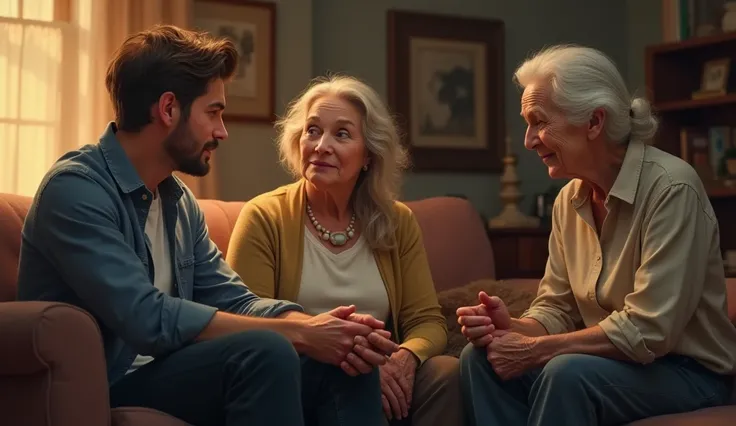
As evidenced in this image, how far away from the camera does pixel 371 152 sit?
2.56 m

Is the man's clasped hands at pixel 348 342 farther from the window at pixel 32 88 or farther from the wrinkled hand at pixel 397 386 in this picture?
the window at pixel 32 88

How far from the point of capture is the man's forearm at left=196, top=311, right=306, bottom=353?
6.12 feet

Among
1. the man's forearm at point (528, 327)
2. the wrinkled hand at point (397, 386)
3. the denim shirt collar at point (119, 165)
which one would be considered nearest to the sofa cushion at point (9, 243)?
the denim shirt collar at point (119, 165)

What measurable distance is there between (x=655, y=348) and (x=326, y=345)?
2.17ft

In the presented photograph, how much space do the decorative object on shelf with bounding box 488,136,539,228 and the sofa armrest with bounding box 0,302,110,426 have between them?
272 centimetres

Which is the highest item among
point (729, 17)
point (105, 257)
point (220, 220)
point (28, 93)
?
point (729, 17)

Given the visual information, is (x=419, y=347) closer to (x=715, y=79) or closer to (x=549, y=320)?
(x=549, y=320)

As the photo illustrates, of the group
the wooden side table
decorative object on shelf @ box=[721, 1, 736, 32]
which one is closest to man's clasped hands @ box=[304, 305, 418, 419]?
the wooden side table

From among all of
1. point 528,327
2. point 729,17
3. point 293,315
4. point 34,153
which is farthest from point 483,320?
point 729,17

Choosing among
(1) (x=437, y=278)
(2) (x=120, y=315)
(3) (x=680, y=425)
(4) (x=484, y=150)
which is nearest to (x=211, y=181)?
(1) (x=437, y=278)

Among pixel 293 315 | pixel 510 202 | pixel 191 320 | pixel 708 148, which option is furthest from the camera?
pixel 510 202

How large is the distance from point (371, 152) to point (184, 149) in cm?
70

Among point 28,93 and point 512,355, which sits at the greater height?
point 28,93

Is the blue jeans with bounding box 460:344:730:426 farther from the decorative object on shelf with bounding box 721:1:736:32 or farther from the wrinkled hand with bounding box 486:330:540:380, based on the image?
the decorative object on shelf with bounding box 721:1:736:32
